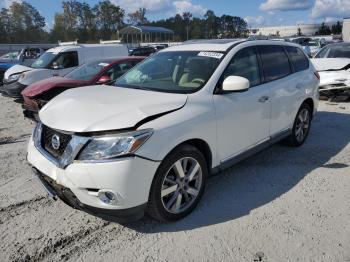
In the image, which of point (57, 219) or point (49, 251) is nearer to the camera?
point (49, 251)

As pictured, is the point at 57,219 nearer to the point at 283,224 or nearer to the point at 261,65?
the point at 283,224

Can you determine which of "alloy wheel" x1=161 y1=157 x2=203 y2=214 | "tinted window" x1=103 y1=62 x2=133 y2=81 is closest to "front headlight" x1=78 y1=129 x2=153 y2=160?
"alloy wheel" x1=161 y1=157 x2=203 y2=214

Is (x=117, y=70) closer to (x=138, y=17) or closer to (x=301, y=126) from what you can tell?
(x=301, y=126)

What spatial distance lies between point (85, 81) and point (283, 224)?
5941 millimetres

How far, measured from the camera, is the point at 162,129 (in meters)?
3.34

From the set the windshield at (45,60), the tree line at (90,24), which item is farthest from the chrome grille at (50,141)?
the tree line at (90,24)

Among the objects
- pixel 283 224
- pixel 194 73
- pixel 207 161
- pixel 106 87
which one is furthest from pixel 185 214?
pixel 106 87

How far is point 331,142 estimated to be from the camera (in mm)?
6461

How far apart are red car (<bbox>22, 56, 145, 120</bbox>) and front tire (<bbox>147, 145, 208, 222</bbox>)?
14.2 feet

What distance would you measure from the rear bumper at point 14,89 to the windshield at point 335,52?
918 cm

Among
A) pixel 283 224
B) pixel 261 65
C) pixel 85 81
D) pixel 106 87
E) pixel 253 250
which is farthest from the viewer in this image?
pixel 85 81

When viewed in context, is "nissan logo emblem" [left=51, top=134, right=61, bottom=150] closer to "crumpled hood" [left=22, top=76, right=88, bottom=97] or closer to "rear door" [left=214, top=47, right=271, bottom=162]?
"rear door" [left=214, top=47, right=271, bottom=162]

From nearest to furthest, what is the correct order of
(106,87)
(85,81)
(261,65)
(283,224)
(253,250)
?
1. (253,250)
2. (283,224)
3. (106,87)
4. (261,65)
5. (85,81)

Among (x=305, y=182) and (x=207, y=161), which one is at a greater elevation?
(x=207, y=161)
